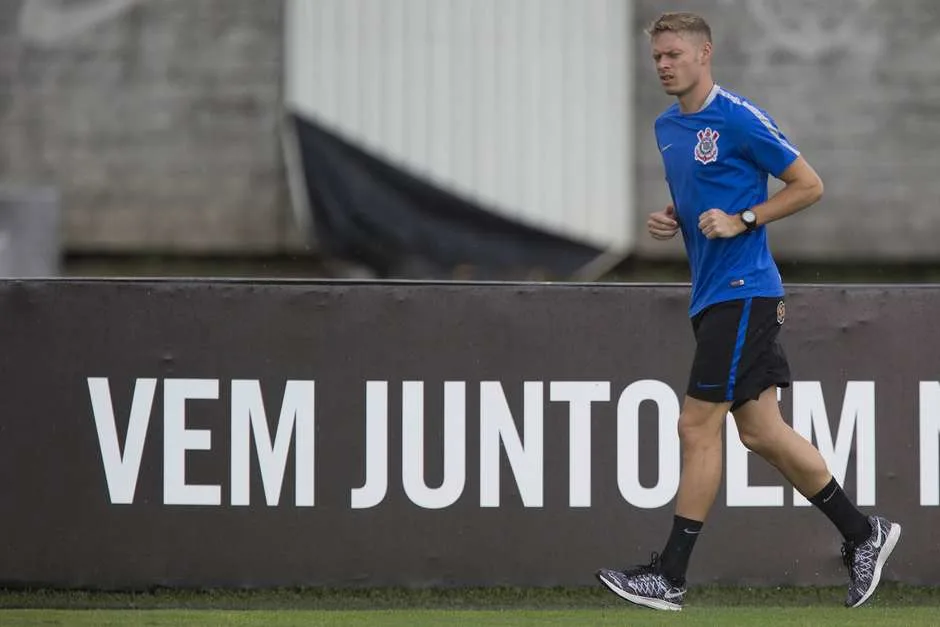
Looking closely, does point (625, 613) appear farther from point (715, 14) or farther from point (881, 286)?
point (715, 14)

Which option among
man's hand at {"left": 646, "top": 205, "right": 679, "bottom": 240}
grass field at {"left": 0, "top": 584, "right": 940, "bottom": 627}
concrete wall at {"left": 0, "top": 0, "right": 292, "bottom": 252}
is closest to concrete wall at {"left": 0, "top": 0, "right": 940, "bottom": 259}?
concrete wall at {"left": 0, "top": 0, "right": 292, "bottom": 252}

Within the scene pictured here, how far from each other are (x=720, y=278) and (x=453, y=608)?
1857 millimetres

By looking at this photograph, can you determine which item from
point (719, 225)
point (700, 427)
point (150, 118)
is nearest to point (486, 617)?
point (700, 427)

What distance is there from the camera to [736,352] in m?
4.71

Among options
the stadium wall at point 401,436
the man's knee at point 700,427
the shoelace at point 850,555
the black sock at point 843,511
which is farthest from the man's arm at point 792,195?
the stadium wall at point 401,436

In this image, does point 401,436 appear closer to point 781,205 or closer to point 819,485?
point 819,485

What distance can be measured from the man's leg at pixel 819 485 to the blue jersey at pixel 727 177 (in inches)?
14.8

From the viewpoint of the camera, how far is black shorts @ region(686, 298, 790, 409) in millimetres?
4707

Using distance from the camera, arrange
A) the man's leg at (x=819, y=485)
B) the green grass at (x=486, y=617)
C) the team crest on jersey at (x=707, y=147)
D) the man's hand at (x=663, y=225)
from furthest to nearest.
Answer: the green grass at (x=486, y=617) < the man's hand at (x=663, y=225) < the man's leg at (x=819, y=485) < the team crest on jersey at (x=707, y=147)

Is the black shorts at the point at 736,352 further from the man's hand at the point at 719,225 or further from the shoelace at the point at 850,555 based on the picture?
the shoelace at the point at 850,555

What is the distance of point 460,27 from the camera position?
1085 cm

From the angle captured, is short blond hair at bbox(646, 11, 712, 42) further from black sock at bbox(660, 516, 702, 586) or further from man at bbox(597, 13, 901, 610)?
black sock at bbox(660, 516, 702, 586)

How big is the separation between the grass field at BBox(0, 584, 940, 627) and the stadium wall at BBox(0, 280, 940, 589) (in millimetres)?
61

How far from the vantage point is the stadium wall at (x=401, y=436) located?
19.8ft
